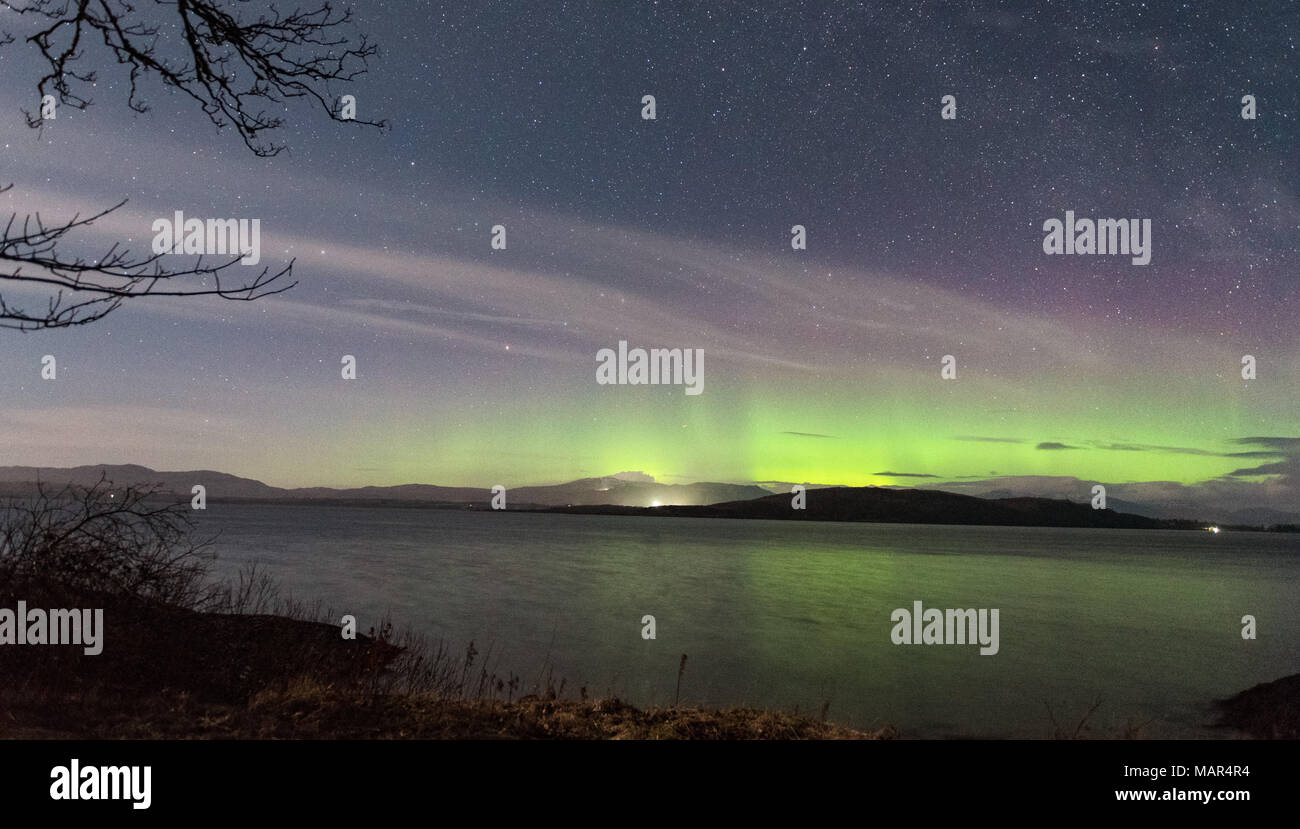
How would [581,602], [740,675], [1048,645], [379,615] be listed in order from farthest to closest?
[581,602] → [379,615] → [1048,645] → [740,675]

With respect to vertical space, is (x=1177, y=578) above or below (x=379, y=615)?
below

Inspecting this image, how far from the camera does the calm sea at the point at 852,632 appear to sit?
894 inches

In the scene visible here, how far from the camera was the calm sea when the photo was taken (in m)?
22.7

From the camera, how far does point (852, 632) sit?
37.1 metres

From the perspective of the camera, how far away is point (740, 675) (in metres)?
26.1

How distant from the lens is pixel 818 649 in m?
32.0
